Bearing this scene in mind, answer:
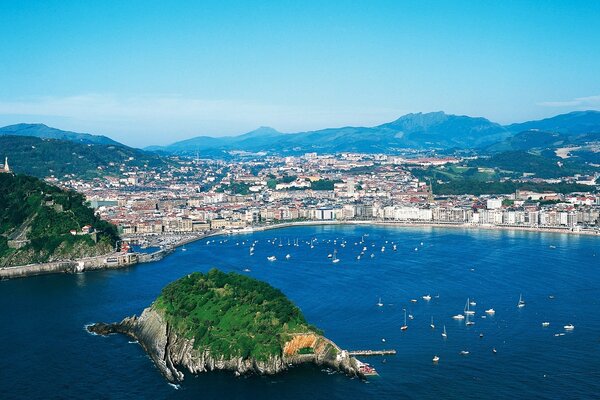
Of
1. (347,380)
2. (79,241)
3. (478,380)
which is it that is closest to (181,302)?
(347,380)

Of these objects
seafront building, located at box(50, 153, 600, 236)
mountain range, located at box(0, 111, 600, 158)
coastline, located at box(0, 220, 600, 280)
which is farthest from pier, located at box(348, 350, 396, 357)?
mountain range, located at box(0, 111, 600, 158)

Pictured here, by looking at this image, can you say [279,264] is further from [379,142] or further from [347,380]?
[379,142]

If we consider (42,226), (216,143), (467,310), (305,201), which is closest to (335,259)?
(467,310)

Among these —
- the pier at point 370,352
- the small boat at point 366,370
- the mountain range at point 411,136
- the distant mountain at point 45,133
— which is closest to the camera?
the small boat at point 366,370

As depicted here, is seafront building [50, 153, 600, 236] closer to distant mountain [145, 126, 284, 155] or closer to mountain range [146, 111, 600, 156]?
mountain range [146, 111, 600, 156]

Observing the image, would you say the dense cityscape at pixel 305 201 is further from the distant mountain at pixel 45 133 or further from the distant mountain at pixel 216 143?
the distant mountain at pixel 216 143

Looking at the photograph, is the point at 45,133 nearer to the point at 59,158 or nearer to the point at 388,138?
the point at 59,158

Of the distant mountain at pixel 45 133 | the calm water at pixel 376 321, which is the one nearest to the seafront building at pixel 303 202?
the calm water at pixel 376 321
